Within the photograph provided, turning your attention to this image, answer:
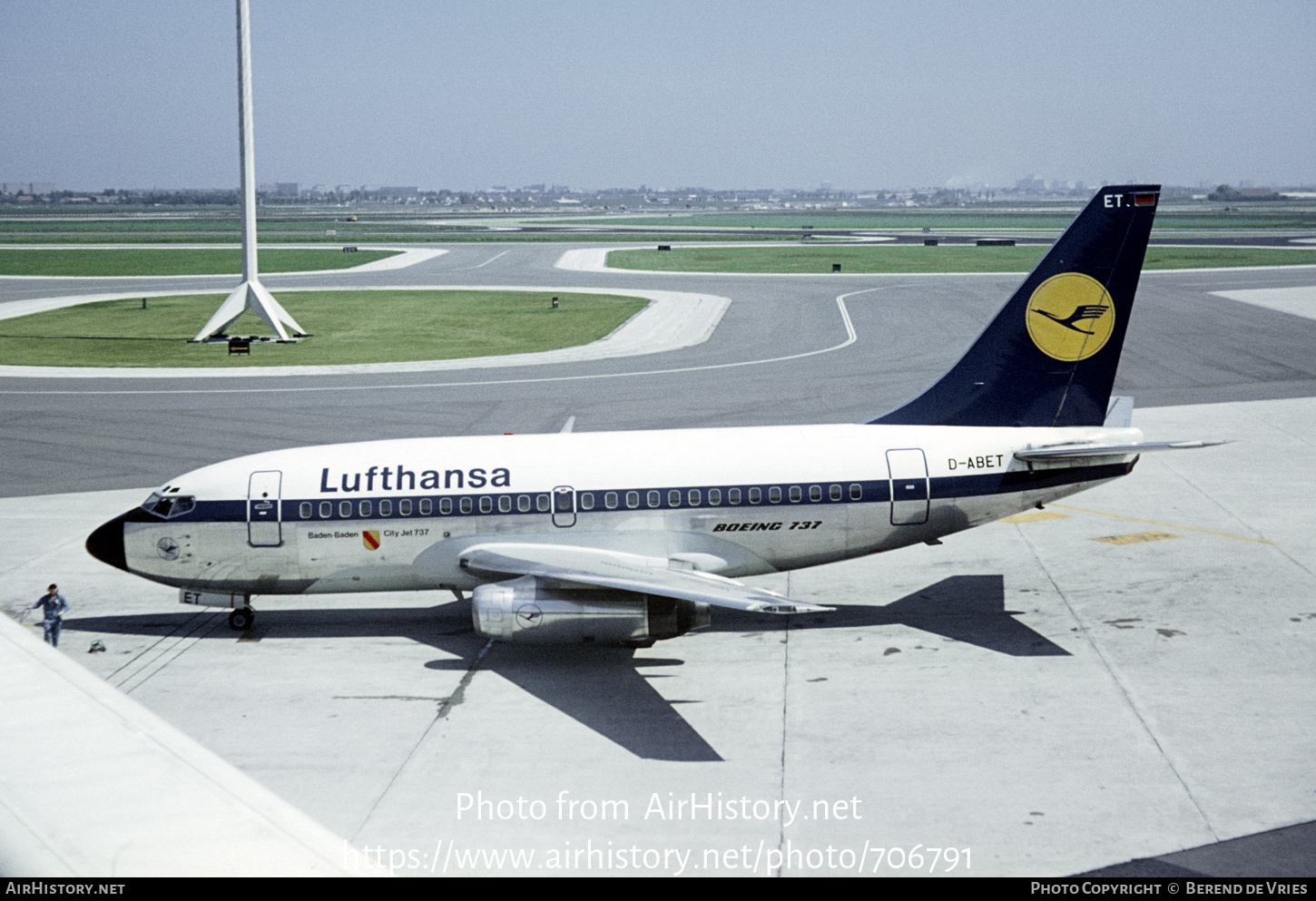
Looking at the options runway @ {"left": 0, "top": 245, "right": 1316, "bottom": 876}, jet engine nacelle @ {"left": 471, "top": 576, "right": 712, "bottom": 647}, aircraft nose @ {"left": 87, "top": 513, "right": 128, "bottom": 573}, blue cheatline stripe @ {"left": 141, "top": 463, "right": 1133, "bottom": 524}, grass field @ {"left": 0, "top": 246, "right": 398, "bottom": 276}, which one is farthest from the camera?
grass field @ {"left": 0, "top": 246, "right": 398, "bottom": 276}

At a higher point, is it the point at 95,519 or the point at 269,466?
the point at 269,466

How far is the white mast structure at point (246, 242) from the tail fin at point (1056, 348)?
49.0m

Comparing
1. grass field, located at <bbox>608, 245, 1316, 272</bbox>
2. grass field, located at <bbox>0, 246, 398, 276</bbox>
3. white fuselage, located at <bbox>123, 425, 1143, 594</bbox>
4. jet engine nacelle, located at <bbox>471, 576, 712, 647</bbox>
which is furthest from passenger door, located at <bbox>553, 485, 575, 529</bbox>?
grass field, located at <bbox>0, 246, 398, 276</bbox>

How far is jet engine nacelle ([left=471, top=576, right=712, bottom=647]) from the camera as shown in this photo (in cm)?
2161

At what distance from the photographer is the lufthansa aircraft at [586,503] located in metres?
23.7

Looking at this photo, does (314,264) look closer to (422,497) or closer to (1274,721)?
(422,497)

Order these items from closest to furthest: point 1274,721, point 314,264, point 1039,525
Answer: point 1274,721
point 1039,525
point 314,264

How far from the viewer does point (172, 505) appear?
946 inches

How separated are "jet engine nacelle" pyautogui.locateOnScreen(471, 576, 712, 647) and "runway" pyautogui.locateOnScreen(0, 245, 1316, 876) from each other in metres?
0.93

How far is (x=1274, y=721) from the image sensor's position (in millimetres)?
19328

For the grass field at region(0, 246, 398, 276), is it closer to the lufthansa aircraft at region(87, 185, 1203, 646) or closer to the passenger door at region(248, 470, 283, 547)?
the lufthansa aircraft at region(87, 185, 1203, 646)

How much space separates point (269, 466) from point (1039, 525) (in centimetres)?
2077
